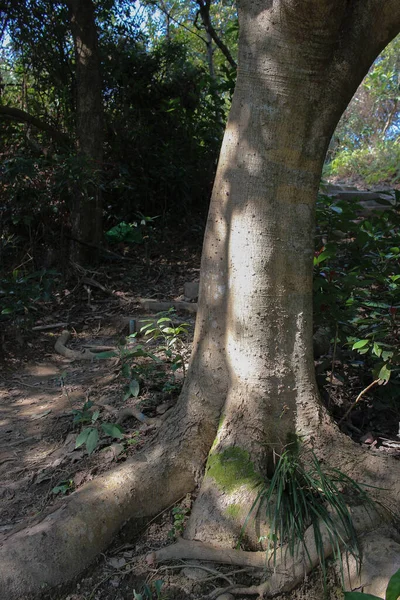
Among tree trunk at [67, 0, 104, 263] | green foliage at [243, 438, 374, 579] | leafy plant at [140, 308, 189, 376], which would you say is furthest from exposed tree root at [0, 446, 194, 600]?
tree trunk at [67, 0, 104, 263]

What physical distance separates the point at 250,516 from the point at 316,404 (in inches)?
25.8

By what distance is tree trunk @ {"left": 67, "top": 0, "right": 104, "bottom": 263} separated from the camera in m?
7.23

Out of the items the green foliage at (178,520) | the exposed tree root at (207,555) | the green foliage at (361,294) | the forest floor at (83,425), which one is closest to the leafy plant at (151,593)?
the forest floor at (83,425)

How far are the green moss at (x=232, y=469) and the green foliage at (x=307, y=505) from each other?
0.10 m

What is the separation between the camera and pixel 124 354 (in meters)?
3.80

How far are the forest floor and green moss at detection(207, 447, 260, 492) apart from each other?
279 millimetres

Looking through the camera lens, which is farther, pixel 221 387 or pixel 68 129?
pixel 68 129

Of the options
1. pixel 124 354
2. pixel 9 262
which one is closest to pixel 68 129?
pixel 9 262

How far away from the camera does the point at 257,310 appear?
2.75m

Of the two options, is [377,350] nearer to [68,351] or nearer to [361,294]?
[361,294]

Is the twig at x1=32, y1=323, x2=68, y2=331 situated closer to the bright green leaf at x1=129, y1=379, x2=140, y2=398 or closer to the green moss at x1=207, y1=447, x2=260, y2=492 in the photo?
the bright green leaf at x1=129, y1=379, x2=140, y2=398

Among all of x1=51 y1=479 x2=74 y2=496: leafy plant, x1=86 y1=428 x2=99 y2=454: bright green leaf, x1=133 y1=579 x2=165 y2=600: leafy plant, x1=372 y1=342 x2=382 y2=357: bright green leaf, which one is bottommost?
x1=133 y1=579 x2=165 y2=600: leafy plant

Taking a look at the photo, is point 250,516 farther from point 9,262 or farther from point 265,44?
point 9,262

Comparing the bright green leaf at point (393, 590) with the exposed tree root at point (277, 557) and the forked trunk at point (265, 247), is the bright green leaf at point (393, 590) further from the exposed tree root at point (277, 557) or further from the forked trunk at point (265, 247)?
the forked trunk at point (265, 247)
